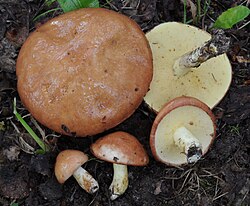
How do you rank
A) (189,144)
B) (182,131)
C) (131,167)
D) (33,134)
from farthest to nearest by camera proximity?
(131,167) → (33,134) → (182,131) → (189,144)

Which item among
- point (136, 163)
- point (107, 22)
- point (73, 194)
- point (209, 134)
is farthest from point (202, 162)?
point (107, 22)

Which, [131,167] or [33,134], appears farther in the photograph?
[131,167]

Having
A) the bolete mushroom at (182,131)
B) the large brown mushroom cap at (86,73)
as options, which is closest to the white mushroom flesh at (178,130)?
the bolete mushroom at (182,131)

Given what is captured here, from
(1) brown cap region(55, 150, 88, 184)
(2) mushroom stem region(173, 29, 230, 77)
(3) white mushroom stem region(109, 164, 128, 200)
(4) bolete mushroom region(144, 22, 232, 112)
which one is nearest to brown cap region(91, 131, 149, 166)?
(1) brown cap region(55, 150, 88, 184)

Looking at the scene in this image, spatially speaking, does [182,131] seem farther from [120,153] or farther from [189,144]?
[120,153]

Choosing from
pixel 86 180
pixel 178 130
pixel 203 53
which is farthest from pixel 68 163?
pixel 203 53

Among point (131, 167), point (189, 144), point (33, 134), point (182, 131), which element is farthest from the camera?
point (131, 167)

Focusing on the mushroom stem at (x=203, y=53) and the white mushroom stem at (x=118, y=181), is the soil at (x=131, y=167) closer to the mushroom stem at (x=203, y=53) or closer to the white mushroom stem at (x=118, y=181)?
the white mushroom stem at (x=118, y=181)

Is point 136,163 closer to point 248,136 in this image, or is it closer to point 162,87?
point 162,87
